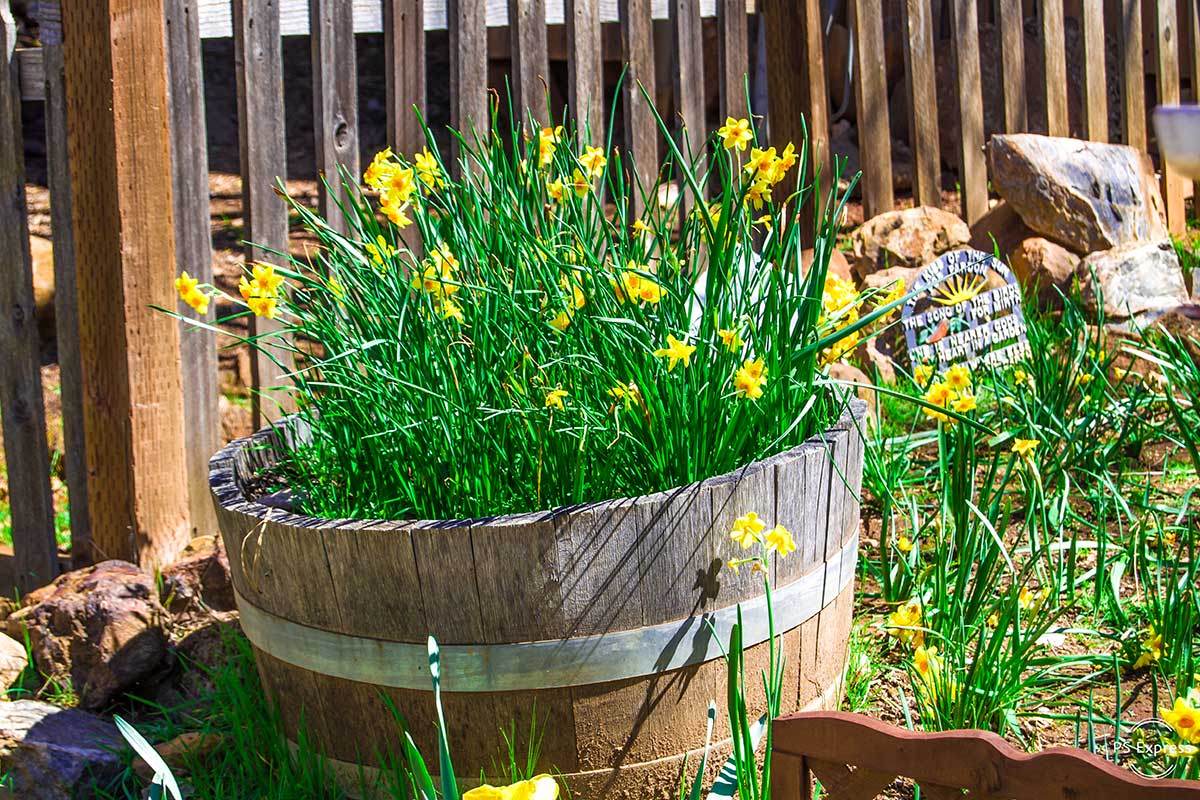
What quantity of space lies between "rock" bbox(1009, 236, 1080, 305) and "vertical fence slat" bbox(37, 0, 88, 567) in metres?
3.03

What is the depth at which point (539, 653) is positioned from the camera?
1.76 m

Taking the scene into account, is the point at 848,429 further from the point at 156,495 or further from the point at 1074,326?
the point at 156,495

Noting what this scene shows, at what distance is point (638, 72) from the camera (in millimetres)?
3717

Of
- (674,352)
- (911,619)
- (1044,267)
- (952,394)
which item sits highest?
(1044,267)

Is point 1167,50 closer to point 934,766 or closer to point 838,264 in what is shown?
point 838,264

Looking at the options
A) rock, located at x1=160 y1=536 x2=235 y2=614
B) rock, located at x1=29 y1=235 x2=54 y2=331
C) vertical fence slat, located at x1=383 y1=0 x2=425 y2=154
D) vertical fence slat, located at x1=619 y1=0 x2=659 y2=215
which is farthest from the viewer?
rock, located at x1=29 y1=235 x2=54 y2=331

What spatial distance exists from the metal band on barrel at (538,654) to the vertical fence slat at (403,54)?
1791 mm

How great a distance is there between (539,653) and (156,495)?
1597mm

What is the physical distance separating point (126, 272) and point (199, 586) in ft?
2.53

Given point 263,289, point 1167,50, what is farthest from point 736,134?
point 1167,50

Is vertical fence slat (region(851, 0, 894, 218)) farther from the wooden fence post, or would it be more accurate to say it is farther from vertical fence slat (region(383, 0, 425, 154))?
the wooden fence post

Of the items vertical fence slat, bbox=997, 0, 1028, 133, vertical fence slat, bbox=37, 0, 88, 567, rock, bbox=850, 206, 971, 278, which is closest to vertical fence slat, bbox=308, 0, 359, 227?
vertical fence slat, bbox=37, 0, 88, 567

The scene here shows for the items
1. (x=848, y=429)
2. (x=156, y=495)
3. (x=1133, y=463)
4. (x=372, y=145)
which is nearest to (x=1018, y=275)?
(x=1133, y=463)

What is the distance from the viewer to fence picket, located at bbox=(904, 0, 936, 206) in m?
4.45
